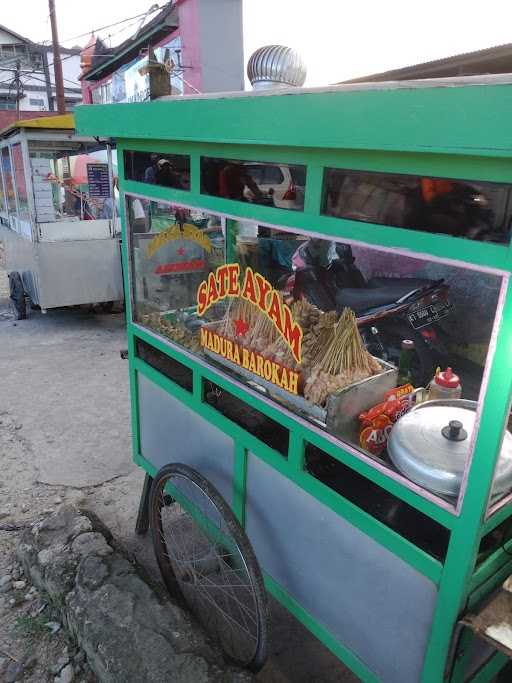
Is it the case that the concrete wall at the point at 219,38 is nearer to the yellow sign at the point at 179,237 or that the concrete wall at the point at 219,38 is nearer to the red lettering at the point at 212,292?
the yellow sign at the point at 179,237

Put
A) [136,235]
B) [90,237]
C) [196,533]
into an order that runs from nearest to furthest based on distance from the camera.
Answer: [136,235], [196,533], [90,237]

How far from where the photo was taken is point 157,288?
2.75 metres

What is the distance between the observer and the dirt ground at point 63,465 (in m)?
2.34

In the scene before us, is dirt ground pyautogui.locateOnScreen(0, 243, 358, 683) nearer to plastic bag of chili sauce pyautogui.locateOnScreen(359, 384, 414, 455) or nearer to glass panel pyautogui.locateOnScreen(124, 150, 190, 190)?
plastic bag of chili sauce pyautogui.locateOnScreen(359, 384, 414, 455)

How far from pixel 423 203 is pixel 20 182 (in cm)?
679

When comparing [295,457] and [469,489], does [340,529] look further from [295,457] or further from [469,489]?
[469,489]

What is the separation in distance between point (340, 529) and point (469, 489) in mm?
549

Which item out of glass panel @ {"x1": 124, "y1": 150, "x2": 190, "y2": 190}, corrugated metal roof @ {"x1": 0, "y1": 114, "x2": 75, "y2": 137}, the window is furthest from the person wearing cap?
the window

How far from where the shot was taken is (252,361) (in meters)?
2.02

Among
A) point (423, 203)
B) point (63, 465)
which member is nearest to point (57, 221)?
point (63, 465)

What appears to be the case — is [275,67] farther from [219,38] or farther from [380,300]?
[219,38]

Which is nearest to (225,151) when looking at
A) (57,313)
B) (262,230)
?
(262,230)

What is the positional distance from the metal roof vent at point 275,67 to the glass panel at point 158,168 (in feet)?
1.37

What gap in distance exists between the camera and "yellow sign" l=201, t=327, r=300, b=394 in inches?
73.4
